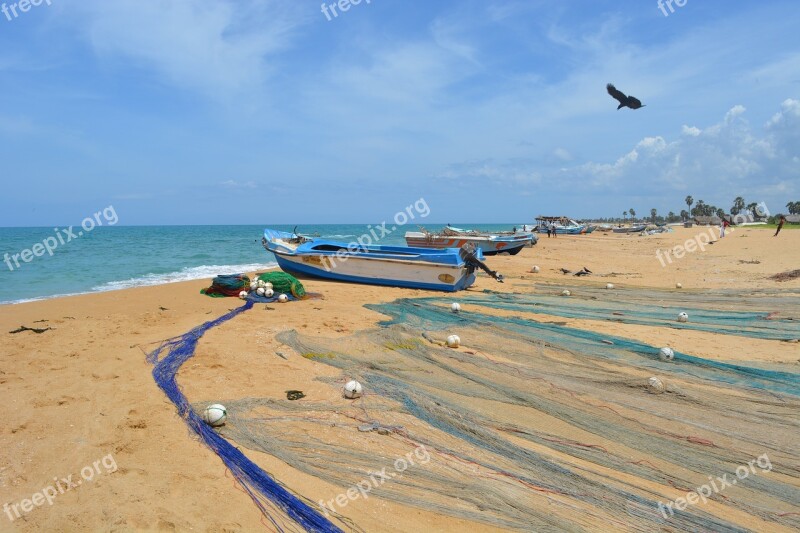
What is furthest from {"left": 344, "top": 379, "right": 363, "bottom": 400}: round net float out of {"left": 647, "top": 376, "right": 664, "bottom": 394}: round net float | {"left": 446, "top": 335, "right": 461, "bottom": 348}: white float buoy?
{"left": 647, "top": 376, "right": 664, "bottom": 394}: round net float

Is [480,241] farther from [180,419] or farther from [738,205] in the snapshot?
[738,205]

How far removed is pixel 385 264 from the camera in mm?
13438

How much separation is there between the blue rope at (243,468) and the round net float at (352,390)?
137 centimetres

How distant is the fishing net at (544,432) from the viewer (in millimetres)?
3252

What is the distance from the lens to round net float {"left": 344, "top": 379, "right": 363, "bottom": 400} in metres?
4.86

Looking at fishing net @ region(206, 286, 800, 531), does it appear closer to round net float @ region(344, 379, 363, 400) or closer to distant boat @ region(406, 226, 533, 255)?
round net float @ region(344, 379, 363, 400)

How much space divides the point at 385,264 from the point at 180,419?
30.9 feet

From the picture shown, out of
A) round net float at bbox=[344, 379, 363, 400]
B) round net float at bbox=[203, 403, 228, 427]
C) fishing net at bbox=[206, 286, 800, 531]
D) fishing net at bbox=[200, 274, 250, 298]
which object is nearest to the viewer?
fishing net at bbox=[206, 286, 800, 531]

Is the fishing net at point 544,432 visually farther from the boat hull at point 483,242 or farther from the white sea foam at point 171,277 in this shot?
the boat hull at point 483,242

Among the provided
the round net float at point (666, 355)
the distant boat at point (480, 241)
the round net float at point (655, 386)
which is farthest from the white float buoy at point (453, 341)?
the distant boat at point (480, 241)

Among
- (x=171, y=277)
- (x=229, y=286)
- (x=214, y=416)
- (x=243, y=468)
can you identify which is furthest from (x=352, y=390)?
(x=171, y=277)

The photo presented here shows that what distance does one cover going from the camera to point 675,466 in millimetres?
3748

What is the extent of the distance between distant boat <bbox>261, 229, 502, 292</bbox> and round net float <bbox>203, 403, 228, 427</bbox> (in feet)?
29.6

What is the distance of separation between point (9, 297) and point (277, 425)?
13.6 metres
